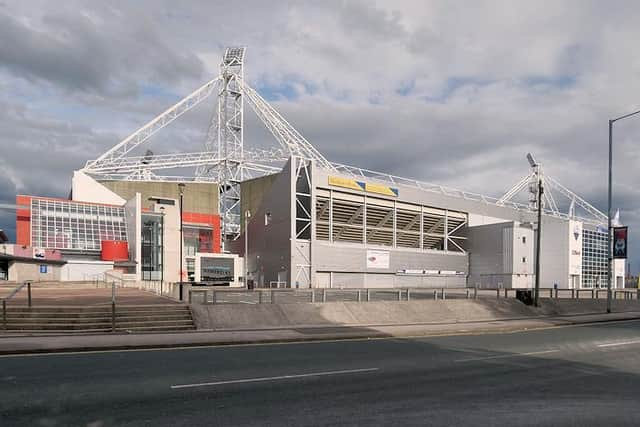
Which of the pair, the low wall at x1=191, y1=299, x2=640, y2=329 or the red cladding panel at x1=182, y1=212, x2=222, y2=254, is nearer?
the low wall at x1=191, y1=299, x2=640, y2=329

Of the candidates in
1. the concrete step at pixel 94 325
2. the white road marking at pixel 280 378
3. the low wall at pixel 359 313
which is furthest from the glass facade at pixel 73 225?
the white road marking at pixel 280 378

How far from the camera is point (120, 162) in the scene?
95500 millimetres

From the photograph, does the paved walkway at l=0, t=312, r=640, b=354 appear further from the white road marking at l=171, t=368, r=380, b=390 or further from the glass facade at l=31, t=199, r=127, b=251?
the glass facade at l=31, t=199, r=127, b=251

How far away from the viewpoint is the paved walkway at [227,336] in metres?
15.8

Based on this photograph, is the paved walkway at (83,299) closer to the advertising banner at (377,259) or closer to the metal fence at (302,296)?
the metal fence at (302,296)

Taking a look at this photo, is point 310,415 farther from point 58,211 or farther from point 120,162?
point 120,162

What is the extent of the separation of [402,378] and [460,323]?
15.2 m

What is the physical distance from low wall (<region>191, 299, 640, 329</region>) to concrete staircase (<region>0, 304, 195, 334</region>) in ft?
3.25

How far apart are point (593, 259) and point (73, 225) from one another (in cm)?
7774

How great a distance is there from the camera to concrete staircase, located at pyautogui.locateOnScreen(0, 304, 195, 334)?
1994cm

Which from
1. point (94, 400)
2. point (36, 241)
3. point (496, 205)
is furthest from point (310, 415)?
point (496, 205)

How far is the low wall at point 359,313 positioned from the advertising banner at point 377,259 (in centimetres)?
3668

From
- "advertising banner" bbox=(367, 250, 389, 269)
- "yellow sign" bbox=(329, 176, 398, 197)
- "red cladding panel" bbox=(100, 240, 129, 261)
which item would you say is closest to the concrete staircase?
"yellow sign" bbox=(329, 176, 398, 197)

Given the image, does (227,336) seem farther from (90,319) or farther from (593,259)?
(593,259)
